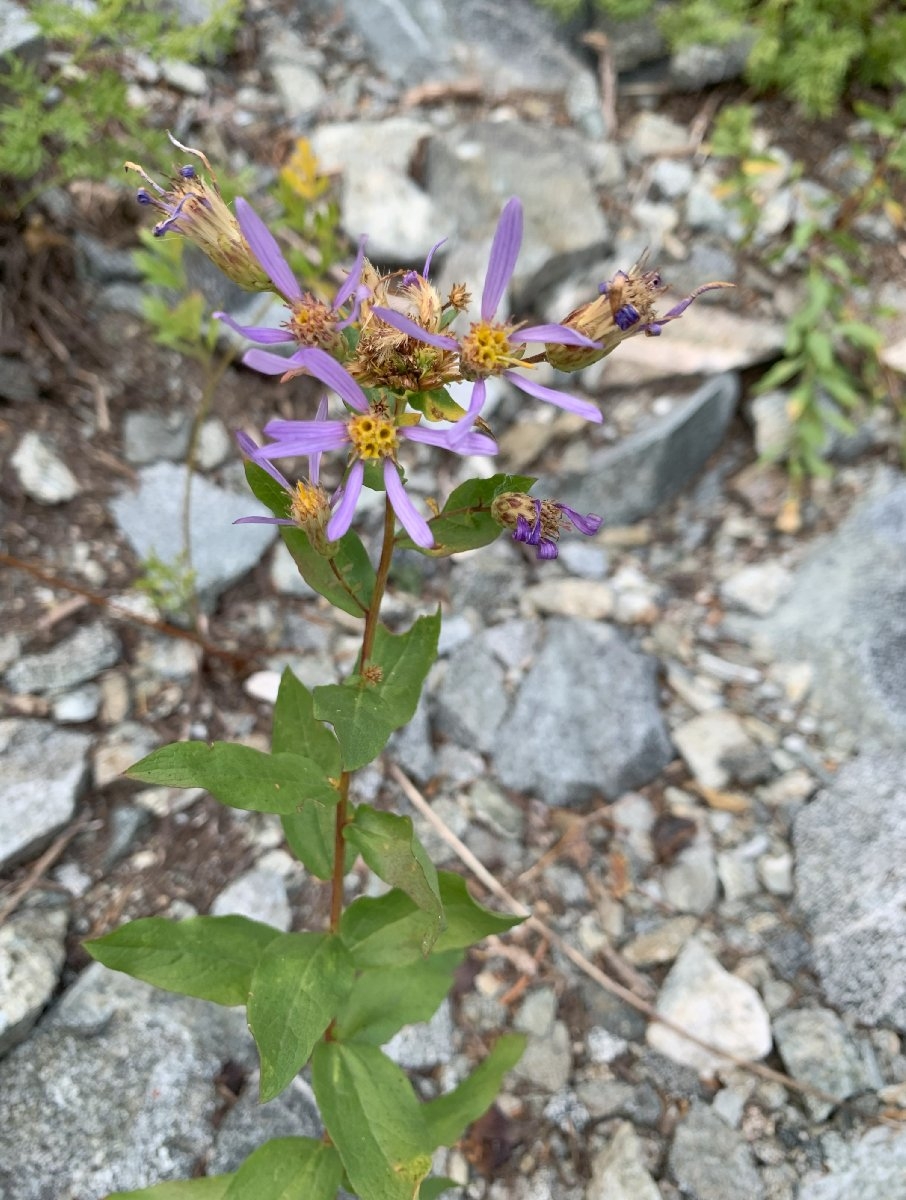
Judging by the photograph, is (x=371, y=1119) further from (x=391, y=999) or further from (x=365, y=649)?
(x=365, y=649)

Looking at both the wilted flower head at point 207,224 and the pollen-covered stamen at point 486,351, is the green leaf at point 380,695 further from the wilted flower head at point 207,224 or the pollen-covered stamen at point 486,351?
the wilted flower head at point 207,224

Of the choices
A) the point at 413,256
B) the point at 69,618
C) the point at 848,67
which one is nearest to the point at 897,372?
the point at 848,67

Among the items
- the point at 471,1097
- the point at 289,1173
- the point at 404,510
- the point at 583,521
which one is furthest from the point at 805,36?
the point at 289,1173

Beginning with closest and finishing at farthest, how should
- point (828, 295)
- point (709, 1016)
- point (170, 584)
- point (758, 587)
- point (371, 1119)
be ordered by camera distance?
1. point (371, 1119)
2. point (709, 1016)
3. point (170, 584)
4. point (758, 587)
5. point (828, 295)

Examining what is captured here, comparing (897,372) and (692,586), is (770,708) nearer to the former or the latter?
(692,586)

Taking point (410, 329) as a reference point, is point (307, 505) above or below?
below

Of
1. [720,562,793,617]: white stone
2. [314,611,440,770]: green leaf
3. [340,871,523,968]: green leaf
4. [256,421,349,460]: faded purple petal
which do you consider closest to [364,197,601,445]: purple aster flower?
[256,421,349,460]: faded purple petal

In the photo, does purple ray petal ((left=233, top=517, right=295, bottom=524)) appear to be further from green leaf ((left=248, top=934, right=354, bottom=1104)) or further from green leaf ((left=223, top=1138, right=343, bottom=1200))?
green leaf ((left=223, top=1138, right=343, bottom=1200))
